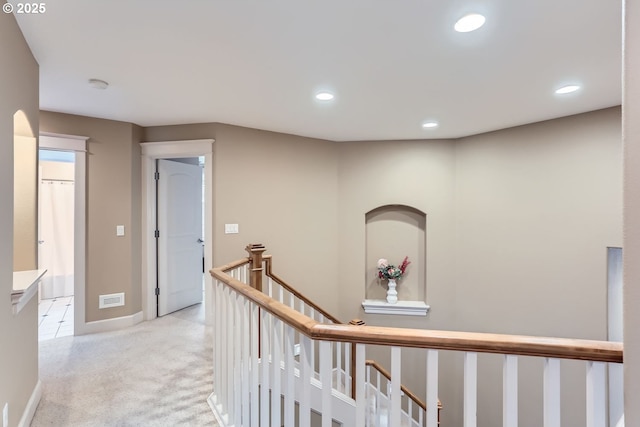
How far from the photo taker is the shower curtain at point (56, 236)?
15.5 ft

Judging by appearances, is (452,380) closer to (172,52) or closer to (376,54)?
(376,54)

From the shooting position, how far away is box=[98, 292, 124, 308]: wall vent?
3.49m

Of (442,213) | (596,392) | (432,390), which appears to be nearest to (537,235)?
(442,213)

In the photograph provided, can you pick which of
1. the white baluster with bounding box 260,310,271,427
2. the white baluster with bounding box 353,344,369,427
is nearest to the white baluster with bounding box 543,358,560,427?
the white baluster with bounding box 353,344,369,427

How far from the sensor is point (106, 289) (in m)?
3.53

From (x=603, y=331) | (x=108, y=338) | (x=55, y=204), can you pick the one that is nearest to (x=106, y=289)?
(x=108, y=338)

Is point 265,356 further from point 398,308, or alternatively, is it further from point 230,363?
point 398,308

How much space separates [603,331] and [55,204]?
283 inches

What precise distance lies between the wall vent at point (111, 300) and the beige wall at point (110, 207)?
0.04 metres

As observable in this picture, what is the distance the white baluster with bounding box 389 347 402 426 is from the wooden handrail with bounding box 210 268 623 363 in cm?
6

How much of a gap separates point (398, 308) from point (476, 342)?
3674 millimetres

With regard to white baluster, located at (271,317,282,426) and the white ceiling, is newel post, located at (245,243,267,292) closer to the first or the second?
the white ceiling

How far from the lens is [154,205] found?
3961 millimetres

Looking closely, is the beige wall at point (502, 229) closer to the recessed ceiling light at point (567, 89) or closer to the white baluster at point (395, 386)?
the recessed ceiling light at point (567, 89)
